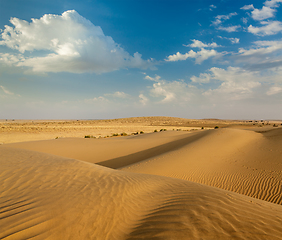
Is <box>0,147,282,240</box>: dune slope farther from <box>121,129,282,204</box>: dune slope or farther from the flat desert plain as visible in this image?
<box>121,129,282,204</box>: dune slope

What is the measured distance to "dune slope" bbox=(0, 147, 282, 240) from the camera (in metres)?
2.92

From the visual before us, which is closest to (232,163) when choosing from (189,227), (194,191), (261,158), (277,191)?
(261,158)

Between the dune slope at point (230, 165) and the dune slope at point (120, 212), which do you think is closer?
the dune slope at point (120, 212)

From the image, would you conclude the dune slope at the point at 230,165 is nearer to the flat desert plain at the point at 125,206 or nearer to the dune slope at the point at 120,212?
the flat desert plain at the point at 125,206

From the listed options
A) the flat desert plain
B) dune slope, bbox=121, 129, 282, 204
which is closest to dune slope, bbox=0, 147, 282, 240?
the flat desert plain

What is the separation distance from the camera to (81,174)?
585cm

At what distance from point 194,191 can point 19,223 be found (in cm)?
399

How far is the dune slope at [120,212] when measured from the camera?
2922 mm

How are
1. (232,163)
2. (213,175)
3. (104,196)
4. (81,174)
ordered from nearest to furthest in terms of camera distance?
(104,196) < (81,174) < (213,175) < (232,163)

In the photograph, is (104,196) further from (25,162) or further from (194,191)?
(25,162)

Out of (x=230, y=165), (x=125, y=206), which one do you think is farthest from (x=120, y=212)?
(x=230, y=165)

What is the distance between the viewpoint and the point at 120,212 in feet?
12.3

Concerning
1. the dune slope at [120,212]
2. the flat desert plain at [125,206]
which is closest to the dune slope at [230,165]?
the flat desert plain at [125,206]

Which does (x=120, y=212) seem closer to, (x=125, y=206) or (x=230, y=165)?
(x=125, y=206)
